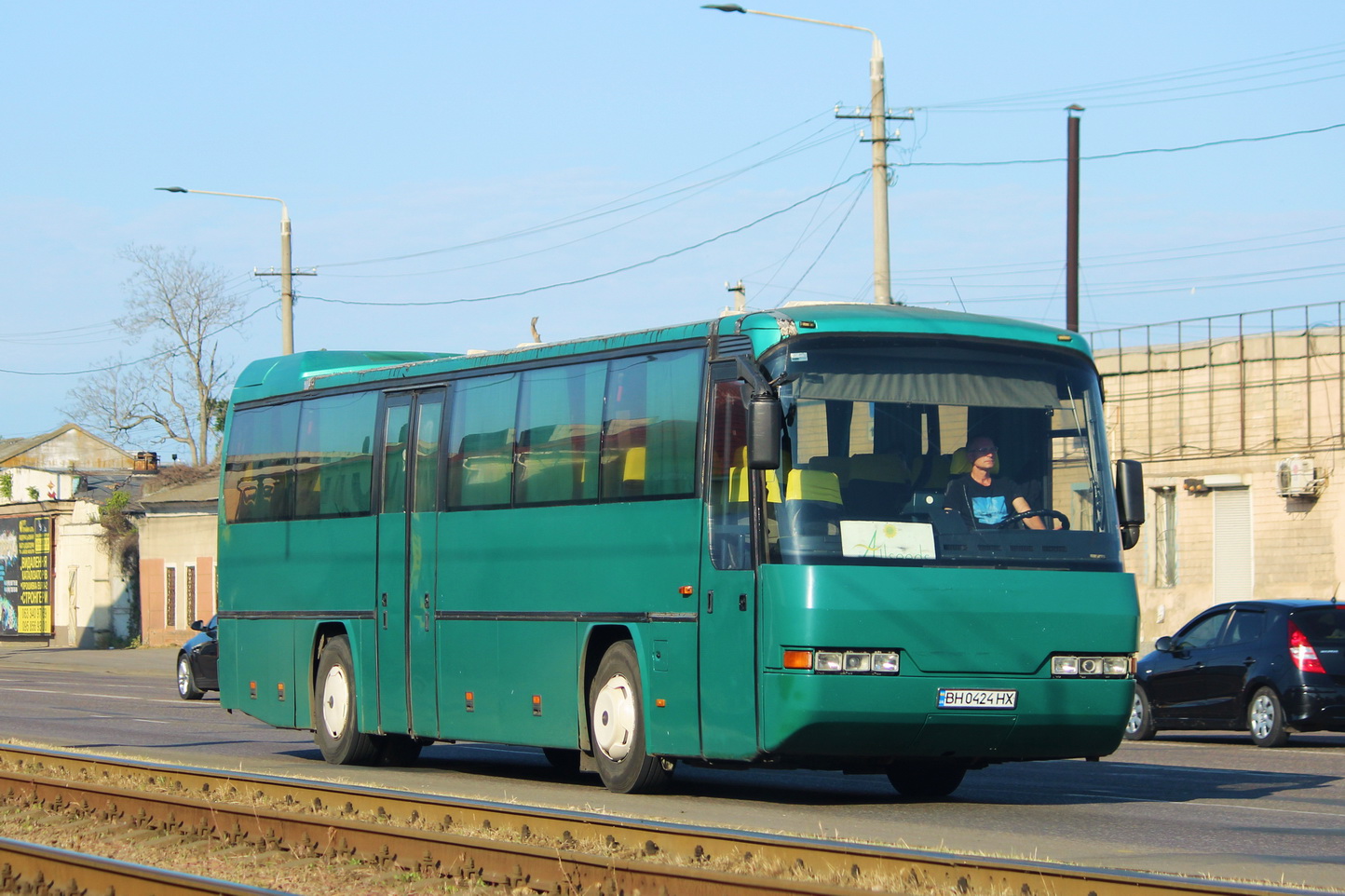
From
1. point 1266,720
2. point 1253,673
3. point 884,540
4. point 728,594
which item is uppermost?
point 884,540

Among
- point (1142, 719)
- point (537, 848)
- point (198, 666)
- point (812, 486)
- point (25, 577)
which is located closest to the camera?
point (537, 848)

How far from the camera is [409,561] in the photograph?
15.8 metres

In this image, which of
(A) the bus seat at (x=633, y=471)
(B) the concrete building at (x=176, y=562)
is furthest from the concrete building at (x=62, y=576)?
(A) the bus seat at (x=633, y=471)

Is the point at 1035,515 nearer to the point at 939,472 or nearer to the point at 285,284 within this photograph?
the point at 939,472

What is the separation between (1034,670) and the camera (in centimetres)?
1203

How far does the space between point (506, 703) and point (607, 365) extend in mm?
2791

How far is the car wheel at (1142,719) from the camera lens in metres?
21.6

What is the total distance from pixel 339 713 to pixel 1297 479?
19.5 m

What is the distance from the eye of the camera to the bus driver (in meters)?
11.9

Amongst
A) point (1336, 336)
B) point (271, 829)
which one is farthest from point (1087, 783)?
point (1336, 336)

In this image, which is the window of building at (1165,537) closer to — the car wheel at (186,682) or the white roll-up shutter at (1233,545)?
the white roll-up shutter at (1233,545)

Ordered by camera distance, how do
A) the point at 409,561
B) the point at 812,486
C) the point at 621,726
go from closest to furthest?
the point at 812,486 → the point at 621,726 → the point at 409,561

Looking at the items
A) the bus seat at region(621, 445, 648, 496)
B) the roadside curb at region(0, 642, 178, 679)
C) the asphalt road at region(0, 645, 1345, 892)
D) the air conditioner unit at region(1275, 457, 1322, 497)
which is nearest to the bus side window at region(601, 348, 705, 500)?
the bus seat at region(621, 445, 648, 496)

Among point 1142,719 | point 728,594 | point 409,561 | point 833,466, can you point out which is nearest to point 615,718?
point 728,594
